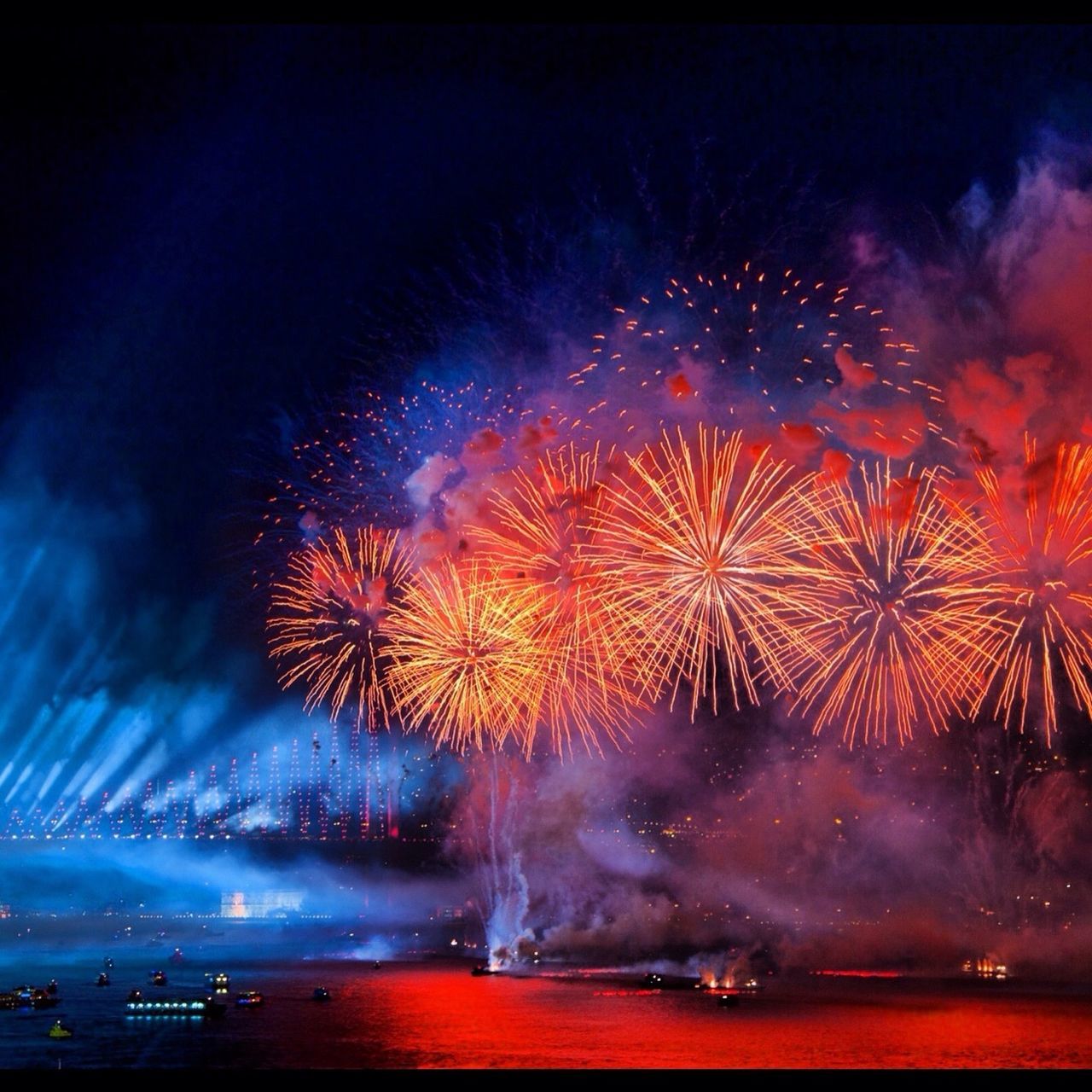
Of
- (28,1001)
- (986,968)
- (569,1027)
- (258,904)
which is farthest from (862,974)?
(258,904)

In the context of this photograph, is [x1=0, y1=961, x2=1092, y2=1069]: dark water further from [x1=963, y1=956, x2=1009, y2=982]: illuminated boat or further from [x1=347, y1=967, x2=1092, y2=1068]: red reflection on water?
[x1=963, y1=956, x2=1009, y2=982]: illuminated boat

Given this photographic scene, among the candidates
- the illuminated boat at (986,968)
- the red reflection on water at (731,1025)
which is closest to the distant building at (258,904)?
the red reflection on water at (731,1025)

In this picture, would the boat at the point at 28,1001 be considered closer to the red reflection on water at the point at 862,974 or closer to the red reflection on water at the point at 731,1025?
the red reflection on water at the point at 731,1025

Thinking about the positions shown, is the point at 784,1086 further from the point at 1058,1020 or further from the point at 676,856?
the point at 676,856

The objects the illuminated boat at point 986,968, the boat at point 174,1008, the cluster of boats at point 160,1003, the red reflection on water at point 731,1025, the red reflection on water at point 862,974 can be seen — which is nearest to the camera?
the red reflection on water at point 731,1025

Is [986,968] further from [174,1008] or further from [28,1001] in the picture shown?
[28,1001]

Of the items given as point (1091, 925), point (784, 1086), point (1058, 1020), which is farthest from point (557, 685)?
point (1091, 925)
